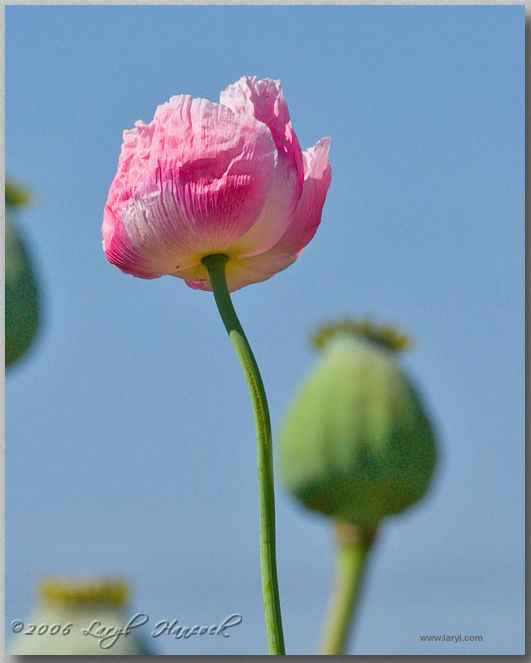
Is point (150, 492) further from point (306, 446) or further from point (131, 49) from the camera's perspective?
point (131, 49)

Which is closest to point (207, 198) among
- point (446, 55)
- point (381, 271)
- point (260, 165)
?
point (260, 165)

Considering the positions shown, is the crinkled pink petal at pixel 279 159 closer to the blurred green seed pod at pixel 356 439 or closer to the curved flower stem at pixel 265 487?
the curved flower stem at pixel 265 487

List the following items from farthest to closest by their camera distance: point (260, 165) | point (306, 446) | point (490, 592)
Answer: point (490, 592) < point (306, 446) < point (260, 165)

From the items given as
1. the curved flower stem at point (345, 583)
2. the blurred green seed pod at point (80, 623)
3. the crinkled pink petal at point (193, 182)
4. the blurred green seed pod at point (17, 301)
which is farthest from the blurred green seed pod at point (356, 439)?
the crinkled pink petal at point (193, 182)

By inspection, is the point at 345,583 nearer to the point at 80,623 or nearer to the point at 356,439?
the point at 356,439

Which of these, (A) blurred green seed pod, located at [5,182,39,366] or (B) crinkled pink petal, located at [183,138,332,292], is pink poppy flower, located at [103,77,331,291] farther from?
(A) blurred green seed pod, located at [5,182,39,366]

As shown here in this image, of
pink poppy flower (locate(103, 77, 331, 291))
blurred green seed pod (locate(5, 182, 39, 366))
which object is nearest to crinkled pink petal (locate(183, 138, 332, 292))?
pink poppy flower (locate(103, 77, 331, 291))

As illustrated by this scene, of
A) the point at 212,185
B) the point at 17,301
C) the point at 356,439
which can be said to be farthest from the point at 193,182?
the point at 17,301
